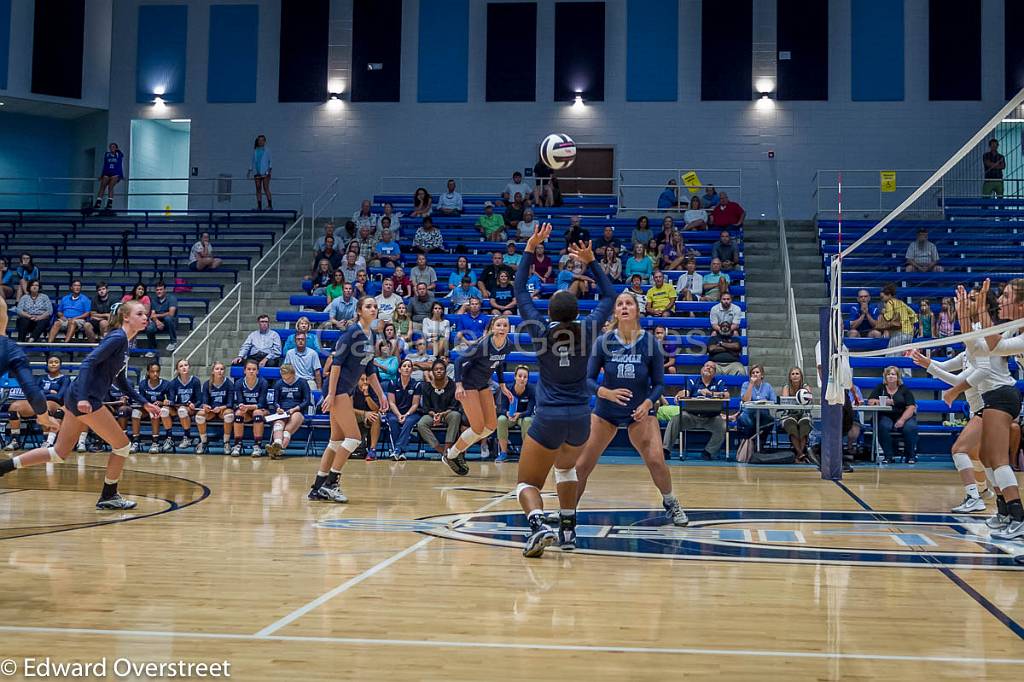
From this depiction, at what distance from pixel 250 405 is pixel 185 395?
1178 mm

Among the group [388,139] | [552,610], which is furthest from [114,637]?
[388,139]

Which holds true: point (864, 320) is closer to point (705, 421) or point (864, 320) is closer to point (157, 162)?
point (705, 421)

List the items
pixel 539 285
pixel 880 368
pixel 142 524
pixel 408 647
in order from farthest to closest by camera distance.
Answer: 1. pixel 539 285
2. pixel 880 368
3. pixel 142 524
4. pixel 408 647

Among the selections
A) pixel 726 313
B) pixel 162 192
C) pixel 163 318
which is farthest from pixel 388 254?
pixel 162 192

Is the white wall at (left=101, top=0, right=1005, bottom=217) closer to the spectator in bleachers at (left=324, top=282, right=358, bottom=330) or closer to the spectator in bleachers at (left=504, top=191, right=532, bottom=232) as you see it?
the spectator in bleachers at (left=504, top=191, right=532, bottom=232)

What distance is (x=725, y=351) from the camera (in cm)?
1683

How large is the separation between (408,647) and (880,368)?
48.8 feet

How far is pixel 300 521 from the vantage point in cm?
840

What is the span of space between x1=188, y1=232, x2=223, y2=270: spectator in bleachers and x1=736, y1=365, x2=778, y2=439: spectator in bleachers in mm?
12134

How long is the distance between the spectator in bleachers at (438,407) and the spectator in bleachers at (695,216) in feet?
27.4

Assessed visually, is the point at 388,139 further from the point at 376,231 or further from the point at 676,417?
the point at 676,417

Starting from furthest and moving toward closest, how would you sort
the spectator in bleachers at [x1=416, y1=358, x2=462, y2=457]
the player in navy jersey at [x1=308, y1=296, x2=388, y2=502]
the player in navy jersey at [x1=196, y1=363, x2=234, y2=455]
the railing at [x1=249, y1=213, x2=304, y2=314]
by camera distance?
the railing at [x1=249, y1=213, x2=304, y2=314] → the player in navy jersey at [x1=196, y1=363, x2=234, y2=455] → the spectator in bleachers at [x1=416, y1=358, x2=462, y2=457] → the player in navy jersey at [x1=308, y1=296, x2=388, y2=502]

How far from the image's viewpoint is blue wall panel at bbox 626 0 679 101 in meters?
24.2

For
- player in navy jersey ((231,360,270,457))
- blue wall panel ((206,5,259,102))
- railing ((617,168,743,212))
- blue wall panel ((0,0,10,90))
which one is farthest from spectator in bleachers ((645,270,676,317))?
blue wall panel ((0,0,10,90))
